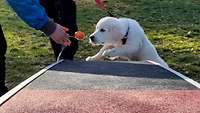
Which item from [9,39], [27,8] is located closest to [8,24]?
[9,39]

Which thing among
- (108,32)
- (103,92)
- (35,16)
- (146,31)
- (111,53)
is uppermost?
(35,16)

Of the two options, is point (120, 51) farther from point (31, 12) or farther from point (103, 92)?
point (31, 12)

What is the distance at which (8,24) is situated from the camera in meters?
10.1

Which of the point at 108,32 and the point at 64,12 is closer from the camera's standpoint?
the point at 64,12

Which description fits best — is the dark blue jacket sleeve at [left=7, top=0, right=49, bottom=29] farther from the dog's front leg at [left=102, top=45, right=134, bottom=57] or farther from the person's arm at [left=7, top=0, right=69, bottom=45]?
the dog's front leg at [left=102, top=45, right=134, bottom=57]

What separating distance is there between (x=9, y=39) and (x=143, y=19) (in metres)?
3.00

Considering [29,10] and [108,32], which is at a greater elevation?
[29,10]

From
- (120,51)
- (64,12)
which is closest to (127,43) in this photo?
(120,51)

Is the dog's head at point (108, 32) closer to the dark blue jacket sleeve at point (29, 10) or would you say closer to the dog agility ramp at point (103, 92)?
the dog agility ramp at point (103, 92)

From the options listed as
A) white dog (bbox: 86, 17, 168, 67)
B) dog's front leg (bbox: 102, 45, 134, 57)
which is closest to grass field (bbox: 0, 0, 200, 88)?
white dog (bbox: 86, 17, 168, 67)

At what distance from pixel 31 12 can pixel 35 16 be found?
0.03 metres

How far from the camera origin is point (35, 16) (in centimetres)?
329

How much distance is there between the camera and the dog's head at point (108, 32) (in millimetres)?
6121

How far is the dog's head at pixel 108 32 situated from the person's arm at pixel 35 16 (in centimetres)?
267
